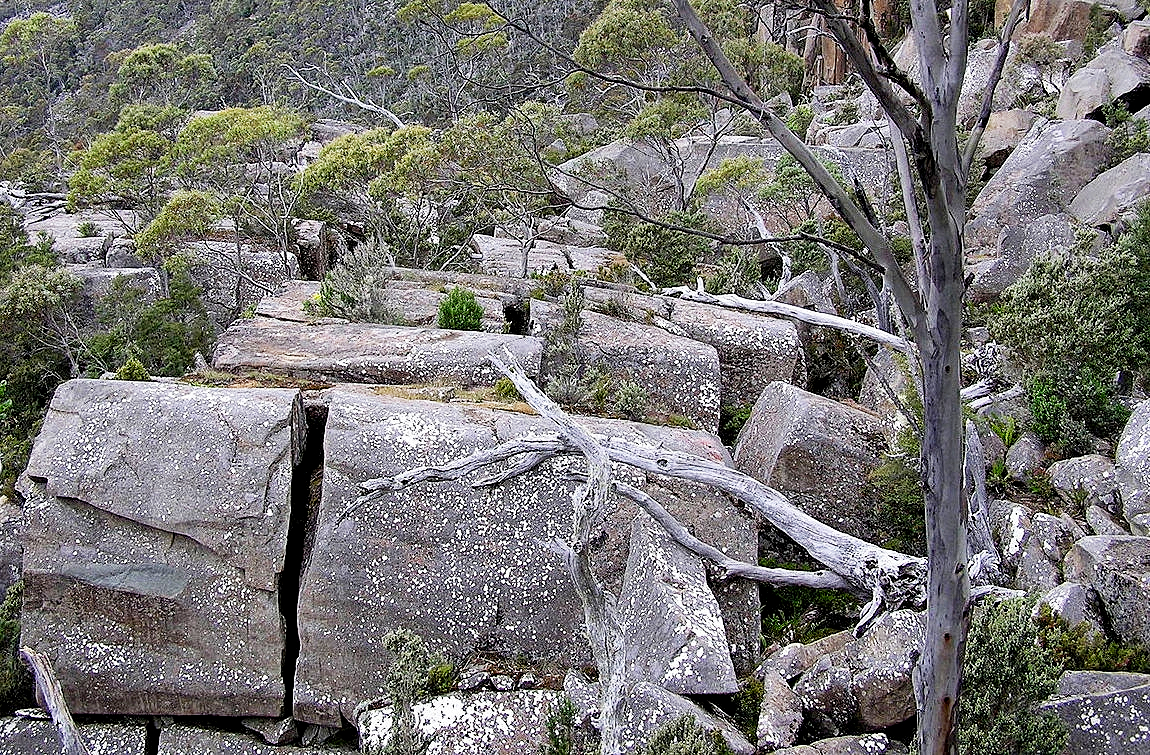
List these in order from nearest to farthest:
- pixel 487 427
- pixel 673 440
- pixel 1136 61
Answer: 1. pixel 487 427
2. pixel 673 440
3. pixel 1136 61

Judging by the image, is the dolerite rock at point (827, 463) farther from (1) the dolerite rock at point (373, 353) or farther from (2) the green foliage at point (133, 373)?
(2) the green foliage at point (133, 373)

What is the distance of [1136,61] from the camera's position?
19.1m

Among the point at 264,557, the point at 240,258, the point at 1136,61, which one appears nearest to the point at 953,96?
the point at 264,557

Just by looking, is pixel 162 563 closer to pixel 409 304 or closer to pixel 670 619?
pixel 670 619

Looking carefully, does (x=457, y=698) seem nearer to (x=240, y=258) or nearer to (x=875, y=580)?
(x=875, y=580)

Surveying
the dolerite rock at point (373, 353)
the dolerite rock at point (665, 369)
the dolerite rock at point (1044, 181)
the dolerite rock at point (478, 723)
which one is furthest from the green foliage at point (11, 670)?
the dolerite rock at point (1044, 181)

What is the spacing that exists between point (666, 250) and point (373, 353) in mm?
9106

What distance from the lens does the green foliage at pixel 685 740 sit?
5141 mm

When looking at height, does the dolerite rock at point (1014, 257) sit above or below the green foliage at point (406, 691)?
above

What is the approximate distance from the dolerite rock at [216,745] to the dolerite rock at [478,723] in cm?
67

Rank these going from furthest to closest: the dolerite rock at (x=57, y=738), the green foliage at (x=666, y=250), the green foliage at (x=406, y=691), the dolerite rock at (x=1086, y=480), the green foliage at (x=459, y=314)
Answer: the green foliage at (x=666, y=250) < the green foliage at (x=459, y=314) < the dolerite rock at (x=1086, y=480) < the dolerite rock at (x=57, y=738) < the green foliage at (x=406, y=691)

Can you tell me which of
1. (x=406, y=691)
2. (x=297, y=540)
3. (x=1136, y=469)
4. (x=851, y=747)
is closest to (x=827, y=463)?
(x=1136, y=469)

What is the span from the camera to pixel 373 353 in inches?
397

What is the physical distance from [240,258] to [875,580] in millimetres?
16215
